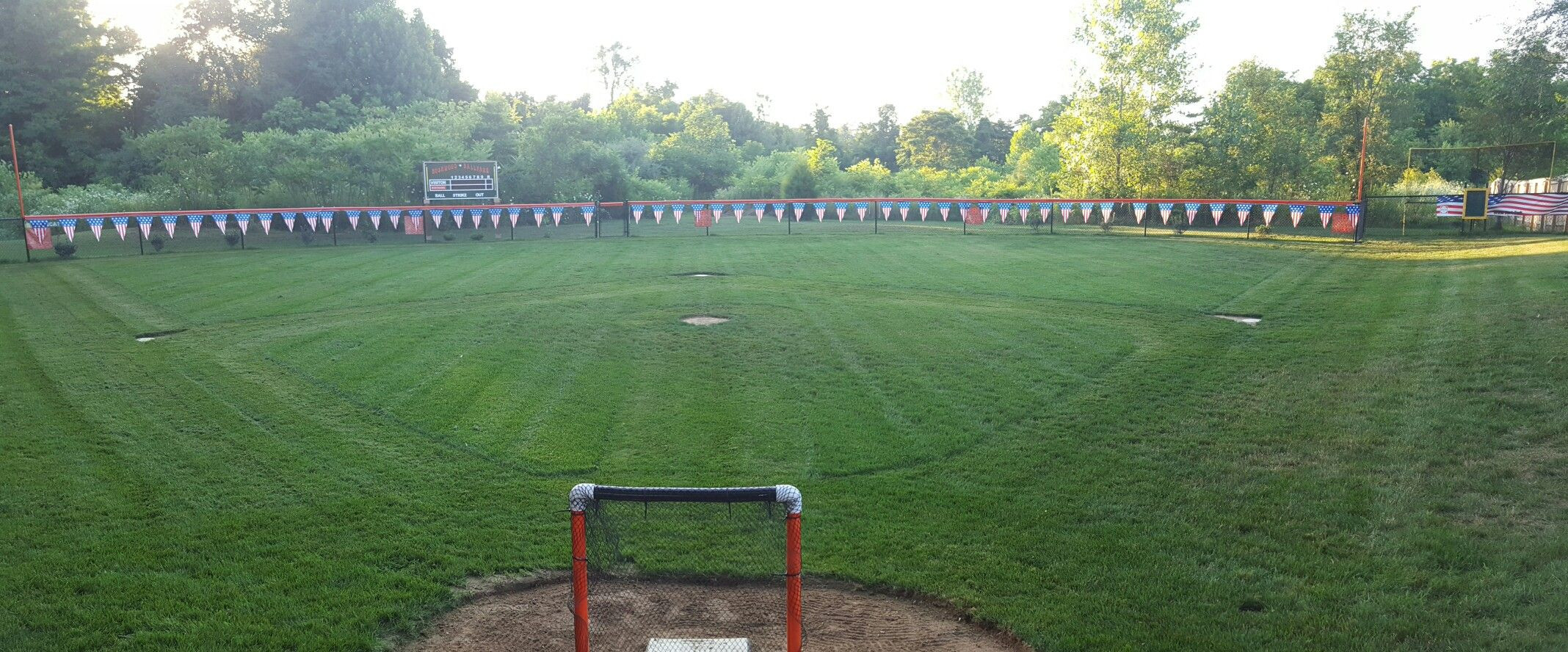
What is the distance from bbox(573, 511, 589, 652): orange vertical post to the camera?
14.8 ft

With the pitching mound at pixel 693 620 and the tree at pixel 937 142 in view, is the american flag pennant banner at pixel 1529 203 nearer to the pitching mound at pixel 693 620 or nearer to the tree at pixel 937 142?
the pitching mound at pixel 693 620

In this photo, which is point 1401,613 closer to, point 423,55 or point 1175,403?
point 1175,403

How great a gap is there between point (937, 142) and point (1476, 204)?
1740 inches

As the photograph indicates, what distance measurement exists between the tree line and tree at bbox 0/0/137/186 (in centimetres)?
10

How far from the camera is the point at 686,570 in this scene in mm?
6176

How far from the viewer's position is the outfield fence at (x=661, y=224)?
29.9 m

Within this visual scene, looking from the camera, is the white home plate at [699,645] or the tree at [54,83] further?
the tree at [54,83]

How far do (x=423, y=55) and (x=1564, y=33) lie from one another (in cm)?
5992

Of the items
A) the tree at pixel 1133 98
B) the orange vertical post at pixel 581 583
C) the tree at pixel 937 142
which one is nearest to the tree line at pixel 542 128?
the tree at pixel 1133 98

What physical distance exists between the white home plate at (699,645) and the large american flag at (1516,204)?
3342cm

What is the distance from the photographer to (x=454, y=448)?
8.66 metres

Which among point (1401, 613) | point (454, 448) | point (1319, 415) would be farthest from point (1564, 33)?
point (454, 448)

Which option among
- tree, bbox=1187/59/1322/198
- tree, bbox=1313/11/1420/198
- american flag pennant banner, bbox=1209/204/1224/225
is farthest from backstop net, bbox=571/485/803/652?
tree, bbox=1313/11/1420/198

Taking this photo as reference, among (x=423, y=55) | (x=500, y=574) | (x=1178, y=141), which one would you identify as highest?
(x=423, y=55)
